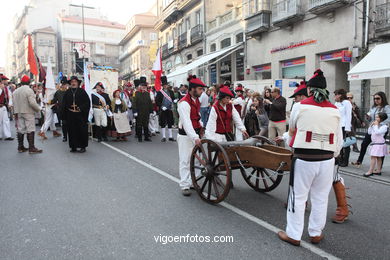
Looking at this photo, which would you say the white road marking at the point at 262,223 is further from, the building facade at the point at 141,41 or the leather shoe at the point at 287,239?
the building facade at the point at 141,41

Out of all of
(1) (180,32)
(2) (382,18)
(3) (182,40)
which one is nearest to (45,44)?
(1) (180,32)

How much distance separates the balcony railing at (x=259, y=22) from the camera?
18703mm

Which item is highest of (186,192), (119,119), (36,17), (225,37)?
(36,17)

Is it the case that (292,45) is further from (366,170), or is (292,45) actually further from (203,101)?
(366,170)

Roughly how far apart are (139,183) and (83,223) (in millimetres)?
1847

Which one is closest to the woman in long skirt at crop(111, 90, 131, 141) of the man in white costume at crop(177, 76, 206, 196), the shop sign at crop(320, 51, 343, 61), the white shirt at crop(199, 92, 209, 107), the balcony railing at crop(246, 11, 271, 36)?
the white shirt at crop(199, 92, 209, 107)

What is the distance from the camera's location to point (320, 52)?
15680 millimetres

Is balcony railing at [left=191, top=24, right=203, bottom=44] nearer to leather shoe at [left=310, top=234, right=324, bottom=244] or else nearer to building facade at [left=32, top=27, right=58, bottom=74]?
leather shoe at [left=310, top=234, right=324, bottom=244]

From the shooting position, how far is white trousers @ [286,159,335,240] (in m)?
3.51

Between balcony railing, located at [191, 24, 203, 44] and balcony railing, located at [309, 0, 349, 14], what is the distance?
38.7 ft

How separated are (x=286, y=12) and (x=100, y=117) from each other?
11180 mm

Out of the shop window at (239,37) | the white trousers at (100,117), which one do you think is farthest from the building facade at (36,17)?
the white trousers at (100,117)

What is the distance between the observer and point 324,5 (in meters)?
14.5

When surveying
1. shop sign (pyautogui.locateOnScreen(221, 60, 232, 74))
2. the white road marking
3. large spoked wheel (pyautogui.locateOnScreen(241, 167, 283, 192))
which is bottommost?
the white road marking
